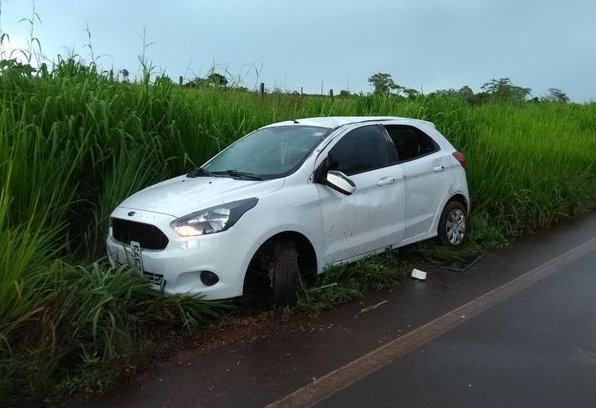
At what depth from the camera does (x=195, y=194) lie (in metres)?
5.03

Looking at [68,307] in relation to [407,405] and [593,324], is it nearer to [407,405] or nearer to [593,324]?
[407,405]

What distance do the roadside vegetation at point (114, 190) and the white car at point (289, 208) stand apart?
0.25 m

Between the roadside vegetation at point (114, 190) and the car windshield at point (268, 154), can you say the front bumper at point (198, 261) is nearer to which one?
the roadside vegetation at point (114, 190)

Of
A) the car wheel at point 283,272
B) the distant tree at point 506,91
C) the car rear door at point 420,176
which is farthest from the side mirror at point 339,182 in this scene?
the distant tree at point 506,91

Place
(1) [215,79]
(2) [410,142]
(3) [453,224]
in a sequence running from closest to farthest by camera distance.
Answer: (2) [410,142] → (3) [453,224] → (1) [215,79]

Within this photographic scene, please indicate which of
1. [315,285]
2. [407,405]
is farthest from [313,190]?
[407,405]

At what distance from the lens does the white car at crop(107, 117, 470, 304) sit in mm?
4684

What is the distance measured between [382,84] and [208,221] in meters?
7.88

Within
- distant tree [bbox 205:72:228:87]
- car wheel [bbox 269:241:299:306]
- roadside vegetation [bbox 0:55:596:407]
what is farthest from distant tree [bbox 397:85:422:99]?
car wheel [bbox 269:241:299:306]

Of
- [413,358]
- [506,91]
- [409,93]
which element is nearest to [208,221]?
[413,358]

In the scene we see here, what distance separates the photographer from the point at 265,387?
3.80m

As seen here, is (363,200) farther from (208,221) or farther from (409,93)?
(409,93)

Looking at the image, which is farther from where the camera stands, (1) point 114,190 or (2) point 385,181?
(2) point 385,181

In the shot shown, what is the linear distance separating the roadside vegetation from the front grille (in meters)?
0.32
